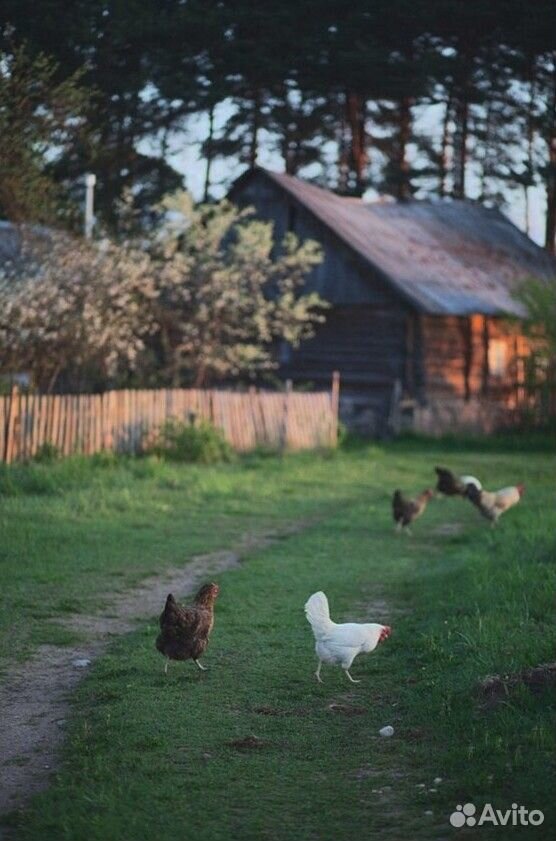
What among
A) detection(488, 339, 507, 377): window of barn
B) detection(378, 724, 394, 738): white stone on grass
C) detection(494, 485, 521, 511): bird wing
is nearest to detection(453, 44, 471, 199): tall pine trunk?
detection(488, 339, 507, 377): window of barn

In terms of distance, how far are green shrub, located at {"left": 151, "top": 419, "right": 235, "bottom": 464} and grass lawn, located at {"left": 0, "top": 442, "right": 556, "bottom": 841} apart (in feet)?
13.2

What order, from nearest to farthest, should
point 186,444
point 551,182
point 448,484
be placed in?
point 448,484 < point 186,444 < point 551,182

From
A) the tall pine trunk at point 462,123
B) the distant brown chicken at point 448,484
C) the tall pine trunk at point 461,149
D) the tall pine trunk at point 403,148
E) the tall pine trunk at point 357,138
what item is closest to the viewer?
the distant brown chicken at point 448,484

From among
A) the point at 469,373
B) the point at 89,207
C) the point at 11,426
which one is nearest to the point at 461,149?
the point at 469,373

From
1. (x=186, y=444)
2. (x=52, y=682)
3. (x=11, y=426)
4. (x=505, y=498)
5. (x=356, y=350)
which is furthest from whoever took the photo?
(x=356, y=350)

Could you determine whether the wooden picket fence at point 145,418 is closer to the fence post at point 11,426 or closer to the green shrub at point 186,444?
the fence post at point 11,426

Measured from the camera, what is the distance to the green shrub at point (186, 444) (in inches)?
763

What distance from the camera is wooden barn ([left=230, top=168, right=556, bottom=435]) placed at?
28.5 meters

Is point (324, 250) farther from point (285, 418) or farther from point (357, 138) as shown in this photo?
point (357, 138)

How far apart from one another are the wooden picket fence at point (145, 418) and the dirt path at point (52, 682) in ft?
19.4

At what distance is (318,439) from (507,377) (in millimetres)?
10206

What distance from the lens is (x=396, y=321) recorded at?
2881cm

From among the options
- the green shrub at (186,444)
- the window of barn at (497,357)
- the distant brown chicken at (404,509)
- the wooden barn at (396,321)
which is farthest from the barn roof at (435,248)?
the distant brown chicken at (404,509)

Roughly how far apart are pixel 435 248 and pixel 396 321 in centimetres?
414
